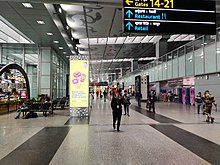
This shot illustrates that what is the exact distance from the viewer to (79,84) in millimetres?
12711

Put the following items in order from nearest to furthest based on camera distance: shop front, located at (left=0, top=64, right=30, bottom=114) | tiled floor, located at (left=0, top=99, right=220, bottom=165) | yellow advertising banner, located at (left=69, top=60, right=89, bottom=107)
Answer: tiled floor, located at (left=0, top=99, right=220, bottom=165)
yellow advertising banner, located at (left=69, top=60, right=89, bottom=107)
shop front, located at (left=0, top=64, right=30, bottom=114)

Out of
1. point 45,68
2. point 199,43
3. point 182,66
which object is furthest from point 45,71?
point 199,43

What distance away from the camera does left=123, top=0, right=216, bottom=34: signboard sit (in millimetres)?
5199

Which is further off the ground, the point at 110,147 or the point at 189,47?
the point at 189,47

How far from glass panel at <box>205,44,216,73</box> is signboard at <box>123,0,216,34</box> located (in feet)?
36.8

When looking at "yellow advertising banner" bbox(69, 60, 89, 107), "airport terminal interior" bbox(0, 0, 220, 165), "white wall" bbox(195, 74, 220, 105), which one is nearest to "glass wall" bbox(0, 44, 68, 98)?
"airport terminal interior" bbox(0, 0, 220, 165)

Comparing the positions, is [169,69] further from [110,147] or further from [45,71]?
[110,147]

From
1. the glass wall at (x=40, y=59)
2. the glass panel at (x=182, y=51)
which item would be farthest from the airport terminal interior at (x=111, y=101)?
the glass panel at (x=182, y=51)

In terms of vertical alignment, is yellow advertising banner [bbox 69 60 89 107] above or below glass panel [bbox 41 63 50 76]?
below

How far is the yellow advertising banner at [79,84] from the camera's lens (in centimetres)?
1259

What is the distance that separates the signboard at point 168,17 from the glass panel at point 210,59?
36.8 feet

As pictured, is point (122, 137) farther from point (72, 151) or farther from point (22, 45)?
point (22, 45)

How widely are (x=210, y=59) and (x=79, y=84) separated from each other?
36.1 ft

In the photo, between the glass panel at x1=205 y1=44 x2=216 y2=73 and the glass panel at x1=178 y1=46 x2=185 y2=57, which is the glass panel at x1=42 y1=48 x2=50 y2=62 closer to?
the glass panel at x1=178 y1=46 x2=185 y2=57
